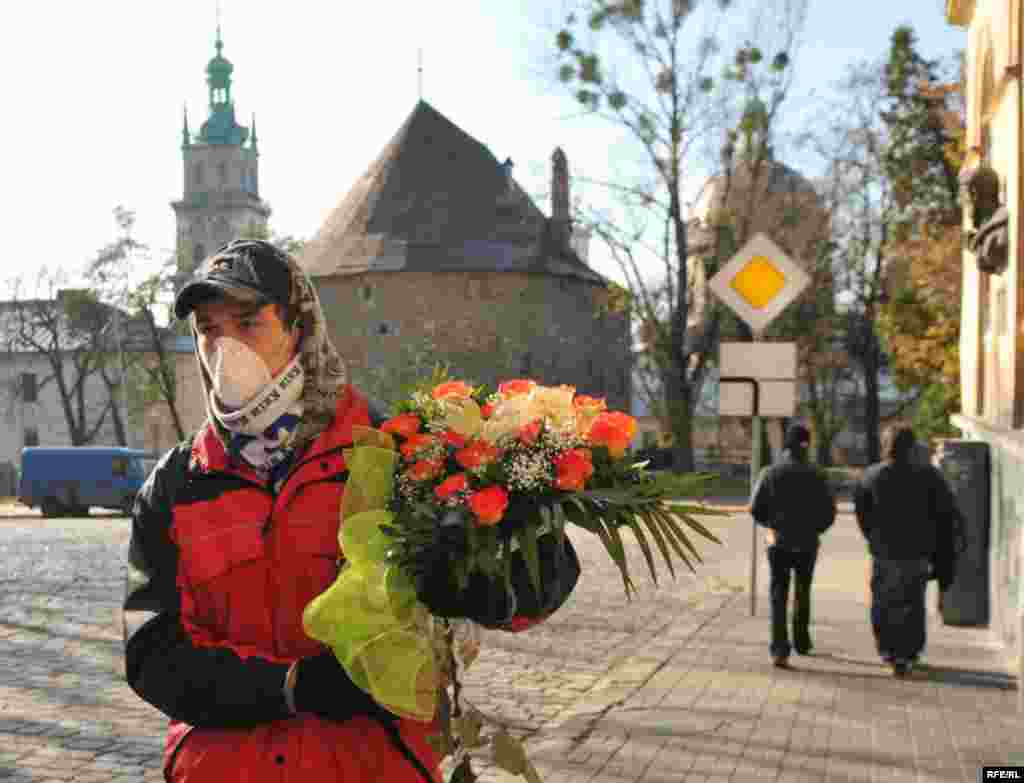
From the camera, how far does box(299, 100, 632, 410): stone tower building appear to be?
73.2 metres

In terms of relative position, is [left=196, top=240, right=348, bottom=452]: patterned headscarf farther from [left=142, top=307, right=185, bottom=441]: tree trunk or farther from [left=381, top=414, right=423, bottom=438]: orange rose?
[left=142, top=307, right=185, bottom=441]: tree trunk

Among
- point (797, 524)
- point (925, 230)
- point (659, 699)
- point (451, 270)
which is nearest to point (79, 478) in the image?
point (925, 230)

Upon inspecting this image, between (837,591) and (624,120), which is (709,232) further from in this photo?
(837,591)

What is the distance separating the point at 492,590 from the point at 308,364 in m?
0.72

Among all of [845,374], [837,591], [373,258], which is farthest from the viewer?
[373,258]

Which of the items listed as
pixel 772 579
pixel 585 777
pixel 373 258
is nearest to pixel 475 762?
pixel 585 777

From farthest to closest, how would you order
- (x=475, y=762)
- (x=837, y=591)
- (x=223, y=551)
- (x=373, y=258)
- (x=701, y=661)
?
(x=373, y=258), (x=837, y=591), (x=701, y=661), (x=475, y=762), (x=223, y=551)

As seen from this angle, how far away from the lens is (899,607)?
35.0 ft

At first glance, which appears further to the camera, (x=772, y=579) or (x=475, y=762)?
(x=772, y=579)

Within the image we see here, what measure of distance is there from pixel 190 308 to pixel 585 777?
4391 mm

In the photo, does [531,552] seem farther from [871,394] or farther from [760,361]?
[871,394]

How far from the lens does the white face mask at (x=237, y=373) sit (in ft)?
10.1

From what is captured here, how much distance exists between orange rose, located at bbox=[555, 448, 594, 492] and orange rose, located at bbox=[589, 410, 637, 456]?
0.09 m

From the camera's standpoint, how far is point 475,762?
24.5 feet
